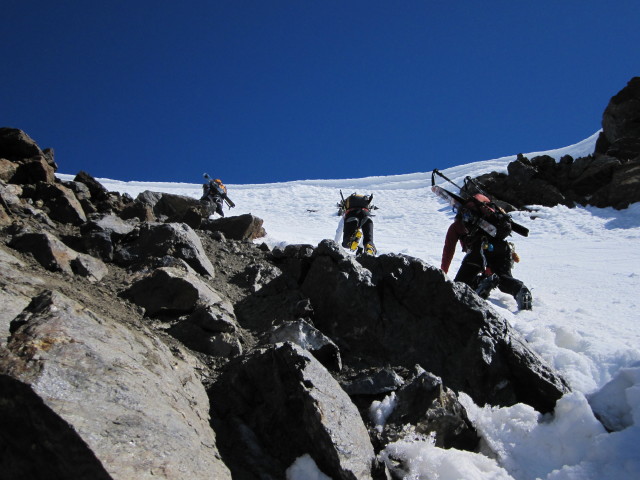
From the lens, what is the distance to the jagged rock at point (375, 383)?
3.87 metres

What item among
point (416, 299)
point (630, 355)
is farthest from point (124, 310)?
point (630, 355)

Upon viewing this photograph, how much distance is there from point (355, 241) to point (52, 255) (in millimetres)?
6367

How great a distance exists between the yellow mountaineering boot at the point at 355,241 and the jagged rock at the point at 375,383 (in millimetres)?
6167

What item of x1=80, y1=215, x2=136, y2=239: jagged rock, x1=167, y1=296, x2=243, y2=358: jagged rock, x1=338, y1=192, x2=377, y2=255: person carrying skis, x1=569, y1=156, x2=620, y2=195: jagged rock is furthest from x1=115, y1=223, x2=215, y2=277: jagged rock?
x1=569, y1=156, x2=620, y2=195: jagged rock

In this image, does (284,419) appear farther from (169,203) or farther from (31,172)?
(169,203)

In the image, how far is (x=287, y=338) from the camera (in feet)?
14.1

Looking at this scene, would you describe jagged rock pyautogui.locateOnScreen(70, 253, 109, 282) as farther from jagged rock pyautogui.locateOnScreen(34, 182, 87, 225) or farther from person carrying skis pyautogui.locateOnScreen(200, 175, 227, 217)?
person carrying skis pyautogui.locateOnScreen(200, 175, 227, 217)

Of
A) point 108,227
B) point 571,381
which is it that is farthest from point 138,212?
point 571,381

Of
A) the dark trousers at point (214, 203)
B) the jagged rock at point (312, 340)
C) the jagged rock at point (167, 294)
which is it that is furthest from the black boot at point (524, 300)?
the dark trousers at point (214, 203)

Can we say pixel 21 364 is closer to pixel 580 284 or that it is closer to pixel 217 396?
pixel 217 396

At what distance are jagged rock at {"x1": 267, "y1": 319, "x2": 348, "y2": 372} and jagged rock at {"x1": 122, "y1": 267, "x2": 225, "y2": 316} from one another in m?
0.80

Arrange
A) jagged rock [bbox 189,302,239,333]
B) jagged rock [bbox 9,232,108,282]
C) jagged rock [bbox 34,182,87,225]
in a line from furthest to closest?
1. jagged rock [bbox 34,182,87,225]
2. jagged rock [bbox 9,232,108,282]
3. jagged rock [bbox 189,302,239,333]

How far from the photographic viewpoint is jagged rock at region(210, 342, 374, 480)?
3033 mm

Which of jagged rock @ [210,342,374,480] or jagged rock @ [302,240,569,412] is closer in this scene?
jagged rock @ [210,342,374,480]
